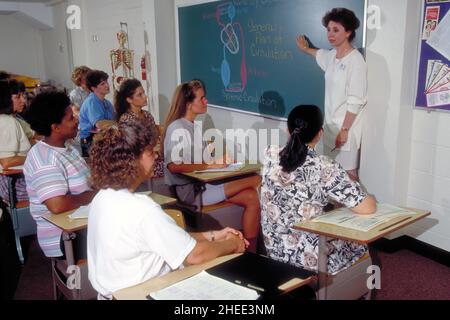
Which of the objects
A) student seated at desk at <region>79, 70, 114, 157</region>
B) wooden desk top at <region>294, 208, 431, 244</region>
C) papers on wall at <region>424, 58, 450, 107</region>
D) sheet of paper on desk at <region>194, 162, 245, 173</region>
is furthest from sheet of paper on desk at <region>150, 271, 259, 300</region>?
student seated at desk at <region>79, 70, 114, 157</region>

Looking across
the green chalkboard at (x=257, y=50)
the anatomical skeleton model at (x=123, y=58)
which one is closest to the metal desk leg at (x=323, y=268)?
the green chalkboard at (x=257, y=50)

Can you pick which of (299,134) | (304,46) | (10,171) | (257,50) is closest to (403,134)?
(304,46)

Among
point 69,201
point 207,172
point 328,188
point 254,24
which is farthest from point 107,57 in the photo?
point 328,188

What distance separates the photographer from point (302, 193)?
2055 millimetres

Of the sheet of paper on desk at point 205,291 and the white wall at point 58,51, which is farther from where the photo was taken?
the white wall at point 58,51

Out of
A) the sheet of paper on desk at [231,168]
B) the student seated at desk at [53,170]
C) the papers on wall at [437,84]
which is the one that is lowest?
the sheet of paper on desk at [231,168]

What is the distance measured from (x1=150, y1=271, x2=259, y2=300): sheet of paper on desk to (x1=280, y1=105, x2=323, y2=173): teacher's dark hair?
769 mm

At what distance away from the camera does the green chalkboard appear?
3.63 meters

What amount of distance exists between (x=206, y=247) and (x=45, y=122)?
1249mm

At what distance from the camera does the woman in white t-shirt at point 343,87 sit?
3.17m

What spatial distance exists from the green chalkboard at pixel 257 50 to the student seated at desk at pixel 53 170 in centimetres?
204

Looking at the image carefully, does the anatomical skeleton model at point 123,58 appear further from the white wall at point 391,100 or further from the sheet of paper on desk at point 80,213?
the sheet of paper on desk at point 80,213

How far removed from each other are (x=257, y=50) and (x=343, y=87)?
4.08 feet
